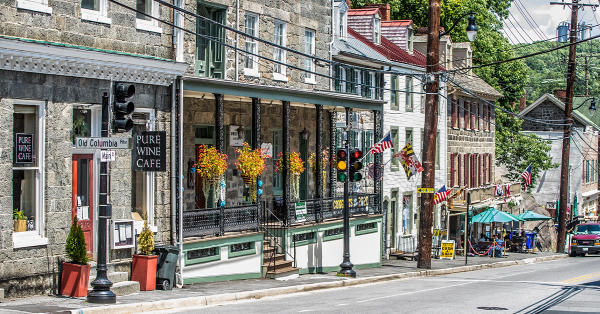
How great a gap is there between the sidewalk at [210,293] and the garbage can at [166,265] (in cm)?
28

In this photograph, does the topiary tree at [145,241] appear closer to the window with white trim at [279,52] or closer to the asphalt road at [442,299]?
the asphalt road at [442,299]

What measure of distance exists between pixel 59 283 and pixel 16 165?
257 centimetres

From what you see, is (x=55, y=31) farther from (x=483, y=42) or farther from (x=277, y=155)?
(x=483, y=42)

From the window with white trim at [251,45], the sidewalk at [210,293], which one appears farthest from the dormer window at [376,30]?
the window with white trim at [251,45]

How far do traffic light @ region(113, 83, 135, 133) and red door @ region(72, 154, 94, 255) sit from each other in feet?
9.23

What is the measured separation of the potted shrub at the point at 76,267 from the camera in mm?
17688

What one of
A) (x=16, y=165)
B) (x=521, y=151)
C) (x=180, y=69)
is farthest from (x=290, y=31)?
(x=521, y=151)

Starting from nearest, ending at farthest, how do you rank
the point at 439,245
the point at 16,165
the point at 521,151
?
the point at 16,165 < the point at 439,245 < the point at 521,151

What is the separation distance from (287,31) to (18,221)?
1378 centimetres

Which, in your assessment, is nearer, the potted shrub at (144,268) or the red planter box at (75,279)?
the red planter box at (75,279)

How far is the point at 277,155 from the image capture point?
97.7ft

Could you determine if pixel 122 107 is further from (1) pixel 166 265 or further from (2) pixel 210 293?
(2) pixel 210 293

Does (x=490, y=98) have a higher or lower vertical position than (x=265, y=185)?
higher

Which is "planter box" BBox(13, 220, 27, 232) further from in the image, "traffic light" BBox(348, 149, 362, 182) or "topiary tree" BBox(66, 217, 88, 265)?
"traffic light" BBox(348, 149, 362, 182)
